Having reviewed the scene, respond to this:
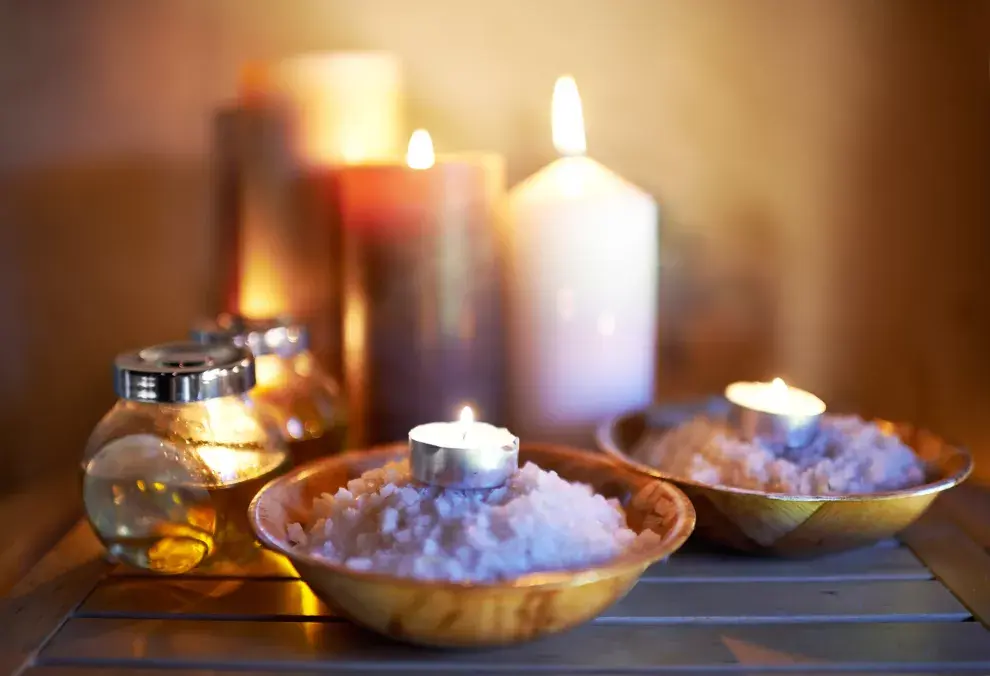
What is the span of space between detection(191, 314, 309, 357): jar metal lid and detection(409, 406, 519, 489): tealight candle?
0.21 meters

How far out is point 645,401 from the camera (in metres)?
0.77

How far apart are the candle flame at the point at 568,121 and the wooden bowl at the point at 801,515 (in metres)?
0.28

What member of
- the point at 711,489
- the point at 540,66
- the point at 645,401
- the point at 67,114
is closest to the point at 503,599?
the point at 711,489

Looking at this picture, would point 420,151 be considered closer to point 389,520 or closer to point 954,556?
point 389,520

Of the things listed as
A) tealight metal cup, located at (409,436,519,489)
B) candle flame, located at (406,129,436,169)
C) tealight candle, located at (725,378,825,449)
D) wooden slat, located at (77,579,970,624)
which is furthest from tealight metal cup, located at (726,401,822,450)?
candle flame, located at (406,129,436,169)

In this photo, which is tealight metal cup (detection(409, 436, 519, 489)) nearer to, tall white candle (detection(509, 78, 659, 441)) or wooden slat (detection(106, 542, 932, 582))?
wooden slat (detection(106, 542, 932, 582))

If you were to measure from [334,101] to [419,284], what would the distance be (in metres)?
0.19

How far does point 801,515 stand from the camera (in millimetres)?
553

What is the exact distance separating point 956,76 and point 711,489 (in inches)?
20.3

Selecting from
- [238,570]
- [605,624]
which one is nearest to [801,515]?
[605,624]

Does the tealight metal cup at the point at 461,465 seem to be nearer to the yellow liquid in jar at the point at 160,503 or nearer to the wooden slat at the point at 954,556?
the yellow liquid in jar at the point at 160,503

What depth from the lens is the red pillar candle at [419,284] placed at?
71cm

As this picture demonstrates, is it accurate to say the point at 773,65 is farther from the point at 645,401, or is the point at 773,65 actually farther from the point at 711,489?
the point at 711,489

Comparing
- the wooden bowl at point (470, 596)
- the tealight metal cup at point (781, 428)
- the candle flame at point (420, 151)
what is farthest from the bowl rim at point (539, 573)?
the candle flame at point (420, 151)
